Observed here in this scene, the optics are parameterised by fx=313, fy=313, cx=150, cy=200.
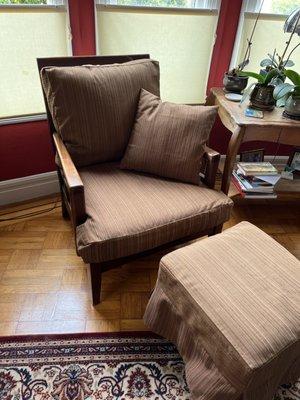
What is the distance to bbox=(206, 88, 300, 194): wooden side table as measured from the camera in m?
Answer: 1.54

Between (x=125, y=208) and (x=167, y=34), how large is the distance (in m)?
1.19

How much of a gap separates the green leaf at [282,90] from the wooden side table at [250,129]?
93 mm

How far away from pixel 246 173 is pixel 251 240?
0.75 m

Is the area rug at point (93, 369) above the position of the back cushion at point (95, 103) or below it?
below

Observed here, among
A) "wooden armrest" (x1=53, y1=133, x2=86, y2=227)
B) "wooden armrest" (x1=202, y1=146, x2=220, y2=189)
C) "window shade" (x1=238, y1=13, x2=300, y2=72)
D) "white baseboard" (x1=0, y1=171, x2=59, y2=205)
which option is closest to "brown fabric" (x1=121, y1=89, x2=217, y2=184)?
"wooden armrest" (x1=202, y1=146, x2=220, y2=189)

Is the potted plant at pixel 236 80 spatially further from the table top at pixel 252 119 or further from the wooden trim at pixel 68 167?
the wooden trim at pixel 68 167

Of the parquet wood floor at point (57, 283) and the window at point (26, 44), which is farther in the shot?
the window at point (26, 44)

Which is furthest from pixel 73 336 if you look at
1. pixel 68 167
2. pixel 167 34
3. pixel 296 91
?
pixel 167 34

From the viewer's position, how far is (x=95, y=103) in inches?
54.0

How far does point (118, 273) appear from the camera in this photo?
5.13 ft

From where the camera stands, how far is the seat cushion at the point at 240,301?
2.83 ft

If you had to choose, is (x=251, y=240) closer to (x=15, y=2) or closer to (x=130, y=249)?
(x=130, y=249)

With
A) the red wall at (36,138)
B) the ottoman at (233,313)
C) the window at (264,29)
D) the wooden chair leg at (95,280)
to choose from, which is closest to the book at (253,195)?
→ the ottoman at (233,313)

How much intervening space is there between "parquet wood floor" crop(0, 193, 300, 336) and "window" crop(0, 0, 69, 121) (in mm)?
650
